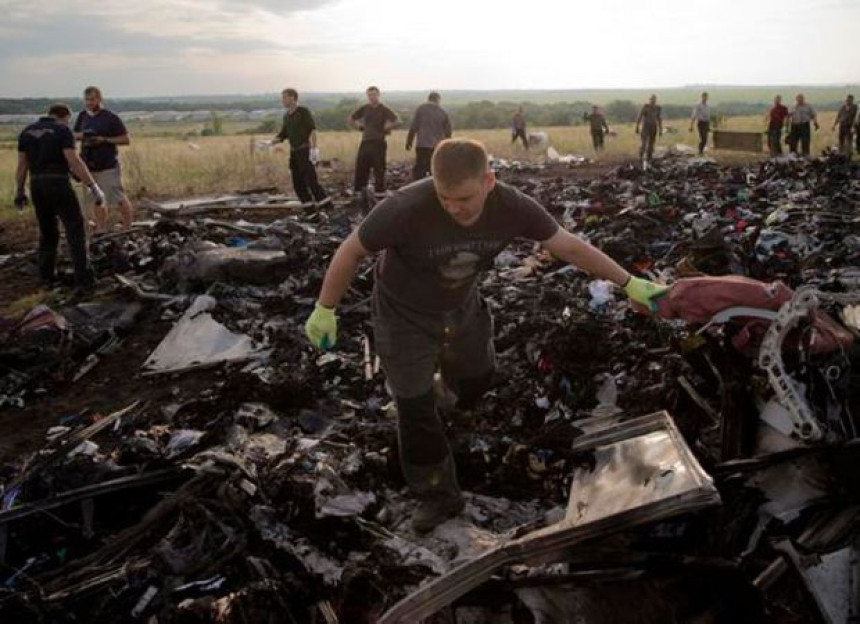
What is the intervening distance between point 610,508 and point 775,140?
1888 cm

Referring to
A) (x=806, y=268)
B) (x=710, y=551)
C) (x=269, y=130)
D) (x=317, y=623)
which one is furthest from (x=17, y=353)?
(x=269, y=130)

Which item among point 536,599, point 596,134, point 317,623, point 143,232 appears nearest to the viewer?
point 536,599

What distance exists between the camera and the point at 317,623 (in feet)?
8.69

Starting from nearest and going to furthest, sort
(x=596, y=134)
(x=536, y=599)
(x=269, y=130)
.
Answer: (x=536, y=599)
(x=596, y=134)
(x=269, y=130)

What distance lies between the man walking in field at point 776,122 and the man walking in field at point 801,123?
12.5 inches

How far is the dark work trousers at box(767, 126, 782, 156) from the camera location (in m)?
18.1

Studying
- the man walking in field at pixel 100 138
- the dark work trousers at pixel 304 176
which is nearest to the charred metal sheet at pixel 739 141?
the dark work trousers at pixel 304 176

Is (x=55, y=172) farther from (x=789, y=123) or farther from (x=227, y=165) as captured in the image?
(x=789, y=123)

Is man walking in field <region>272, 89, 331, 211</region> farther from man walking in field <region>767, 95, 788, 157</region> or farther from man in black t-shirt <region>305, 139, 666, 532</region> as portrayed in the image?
man walking in field <region>767, 95, 788, 157</region>

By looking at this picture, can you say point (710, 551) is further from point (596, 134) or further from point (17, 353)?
point (596, 134)

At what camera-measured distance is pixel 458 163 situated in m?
2.67

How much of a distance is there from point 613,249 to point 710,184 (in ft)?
18.6

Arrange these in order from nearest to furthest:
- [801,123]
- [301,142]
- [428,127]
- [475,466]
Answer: [475,466]
[301,142]
[428,127]
[801,123]

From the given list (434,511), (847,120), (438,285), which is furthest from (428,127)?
(847,120)
